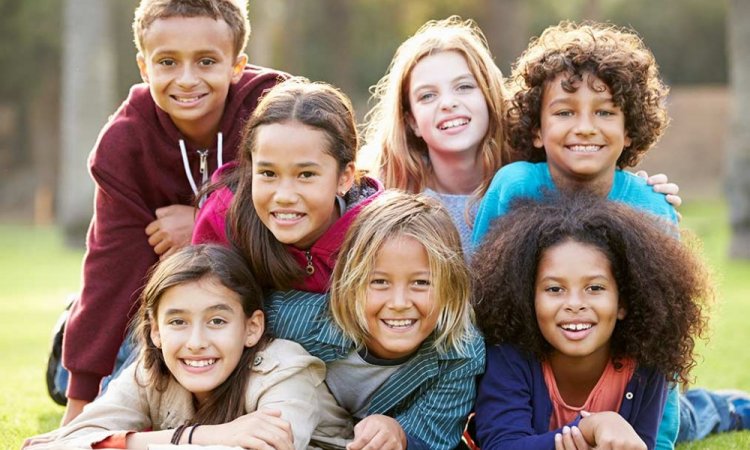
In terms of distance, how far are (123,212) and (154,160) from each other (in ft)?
0.80

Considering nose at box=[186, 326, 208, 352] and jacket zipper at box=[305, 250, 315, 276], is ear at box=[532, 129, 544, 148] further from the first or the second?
nose at box=[186, 326, 208, 352]

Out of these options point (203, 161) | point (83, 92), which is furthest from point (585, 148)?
point (83, 92)

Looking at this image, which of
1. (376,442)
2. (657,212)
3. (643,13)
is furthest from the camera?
(643,13)

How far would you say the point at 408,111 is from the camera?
469cm

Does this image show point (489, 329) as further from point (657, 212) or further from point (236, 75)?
point (236, 75)

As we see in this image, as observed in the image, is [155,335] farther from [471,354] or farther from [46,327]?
[46,327]

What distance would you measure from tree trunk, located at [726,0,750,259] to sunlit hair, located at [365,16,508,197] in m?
8.36

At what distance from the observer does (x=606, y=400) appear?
3432 millimetres

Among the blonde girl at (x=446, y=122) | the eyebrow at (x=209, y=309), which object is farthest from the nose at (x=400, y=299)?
the blonde girl at (x=446, y=122)

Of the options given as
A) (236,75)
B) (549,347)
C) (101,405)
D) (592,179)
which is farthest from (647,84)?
(101,405)

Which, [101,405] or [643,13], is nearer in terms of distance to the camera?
[101,405]

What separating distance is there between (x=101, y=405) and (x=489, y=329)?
1.31 m

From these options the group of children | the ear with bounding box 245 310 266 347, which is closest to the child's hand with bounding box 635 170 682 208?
the group of children

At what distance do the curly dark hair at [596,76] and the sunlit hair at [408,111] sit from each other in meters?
0.15
